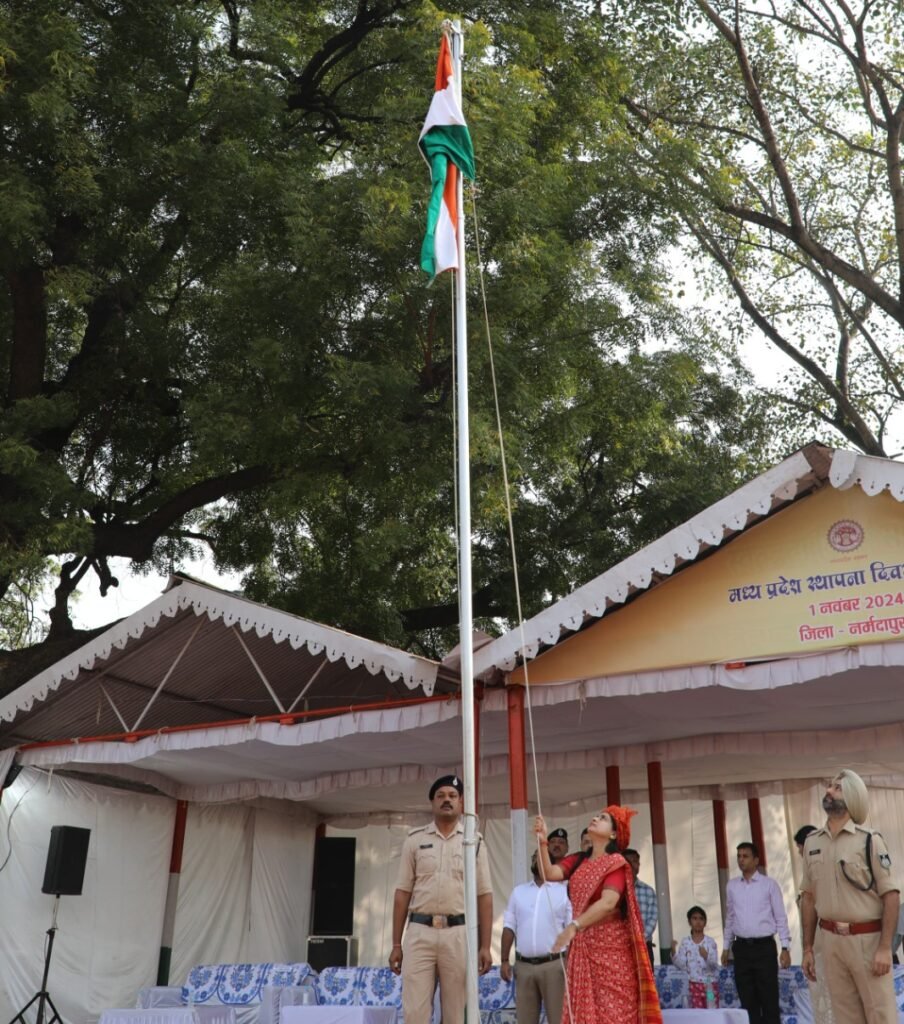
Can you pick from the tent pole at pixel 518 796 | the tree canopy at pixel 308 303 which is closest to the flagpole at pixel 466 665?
the tent pole at pixel 518 796

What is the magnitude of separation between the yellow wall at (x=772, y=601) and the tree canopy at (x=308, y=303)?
12.2 ft

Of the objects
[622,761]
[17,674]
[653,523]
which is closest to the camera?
[622,761]

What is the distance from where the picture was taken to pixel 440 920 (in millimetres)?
6262

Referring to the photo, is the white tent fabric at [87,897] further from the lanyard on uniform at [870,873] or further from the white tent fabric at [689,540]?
the lanyard on uniform at [870,873]

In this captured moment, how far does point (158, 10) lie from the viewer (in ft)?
43.5

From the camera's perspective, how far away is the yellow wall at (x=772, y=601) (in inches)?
308

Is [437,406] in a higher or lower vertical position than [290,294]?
lower

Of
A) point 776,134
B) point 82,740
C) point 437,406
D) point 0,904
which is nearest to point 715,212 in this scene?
point 776,134

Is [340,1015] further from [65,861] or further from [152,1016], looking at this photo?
[65,861]

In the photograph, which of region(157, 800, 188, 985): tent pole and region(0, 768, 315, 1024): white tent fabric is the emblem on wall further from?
region(157, 800, 188, 985): tent pole

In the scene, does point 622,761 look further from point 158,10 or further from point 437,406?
point 158,10

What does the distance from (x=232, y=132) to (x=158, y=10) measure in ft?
5.18

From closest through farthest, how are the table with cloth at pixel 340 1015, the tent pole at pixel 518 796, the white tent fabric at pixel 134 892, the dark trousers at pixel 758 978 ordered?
the tent pole at pixel 518 796, the dark trousers at pixel 758 978, the table with cloth at pixel 340 1015, the white tent fabric at pixel 134 892

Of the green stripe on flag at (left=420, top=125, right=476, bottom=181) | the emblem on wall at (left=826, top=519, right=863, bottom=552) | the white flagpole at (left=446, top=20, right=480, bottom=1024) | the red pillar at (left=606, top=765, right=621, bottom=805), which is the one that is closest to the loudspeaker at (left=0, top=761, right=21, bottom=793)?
the red pillar at (left=606, top=765, right=621, bottom=805)
